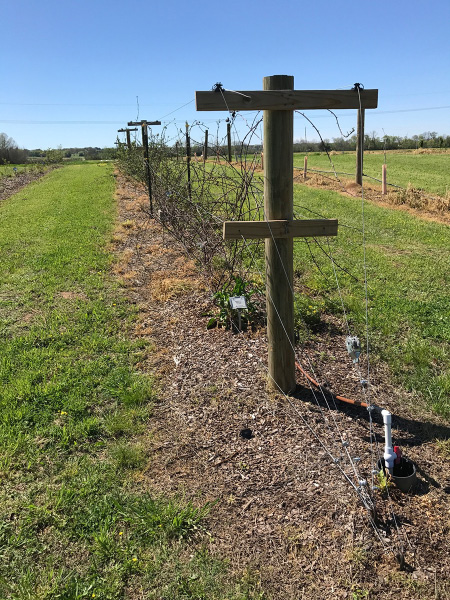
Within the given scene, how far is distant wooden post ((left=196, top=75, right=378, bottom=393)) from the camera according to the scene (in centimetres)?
298

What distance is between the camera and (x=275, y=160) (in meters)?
3.13

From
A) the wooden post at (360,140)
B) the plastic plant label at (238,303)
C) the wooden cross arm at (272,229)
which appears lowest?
the plastic plant label at (238,303)

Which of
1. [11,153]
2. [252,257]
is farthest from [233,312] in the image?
[11,153]

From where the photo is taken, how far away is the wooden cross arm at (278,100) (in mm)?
2963

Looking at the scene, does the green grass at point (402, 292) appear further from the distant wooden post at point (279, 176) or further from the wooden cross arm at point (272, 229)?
the wooden cross arm at point (272, 229)

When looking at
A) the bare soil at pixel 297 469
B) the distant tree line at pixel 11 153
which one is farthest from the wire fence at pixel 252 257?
the distant tree line at pixel 11 153

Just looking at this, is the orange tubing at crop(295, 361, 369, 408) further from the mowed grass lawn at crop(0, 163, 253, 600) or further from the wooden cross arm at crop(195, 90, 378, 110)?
the wooden cross arm at crop(195, 90, 378, 110)

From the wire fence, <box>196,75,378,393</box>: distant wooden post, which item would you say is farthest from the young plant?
<box>196,75,378,393</box>: distant wooden post

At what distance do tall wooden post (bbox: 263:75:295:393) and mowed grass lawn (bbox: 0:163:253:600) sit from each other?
1.10m

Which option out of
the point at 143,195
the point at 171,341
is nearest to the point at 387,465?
the point at 171,341

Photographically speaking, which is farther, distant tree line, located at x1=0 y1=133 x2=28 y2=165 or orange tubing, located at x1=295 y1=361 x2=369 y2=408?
distant tree line, located at x1=0 y1=133 x2=28 y2=165

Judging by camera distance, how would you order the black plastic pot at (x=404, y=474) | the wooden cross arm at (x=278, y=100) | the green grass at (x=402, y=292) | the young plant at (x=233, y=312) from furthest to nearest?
1. the young plant at (x=233, y=312)
2. the green grass at (x=402, y=292)
3. the wooden cross arm at (x=278, y=100)
4. the black plastic pot at (x=404, y=474)

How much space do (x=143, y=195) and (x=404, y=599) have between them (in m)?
15.9

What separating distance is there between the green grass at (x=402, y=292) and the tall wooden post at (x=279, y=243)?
1.11 meters
